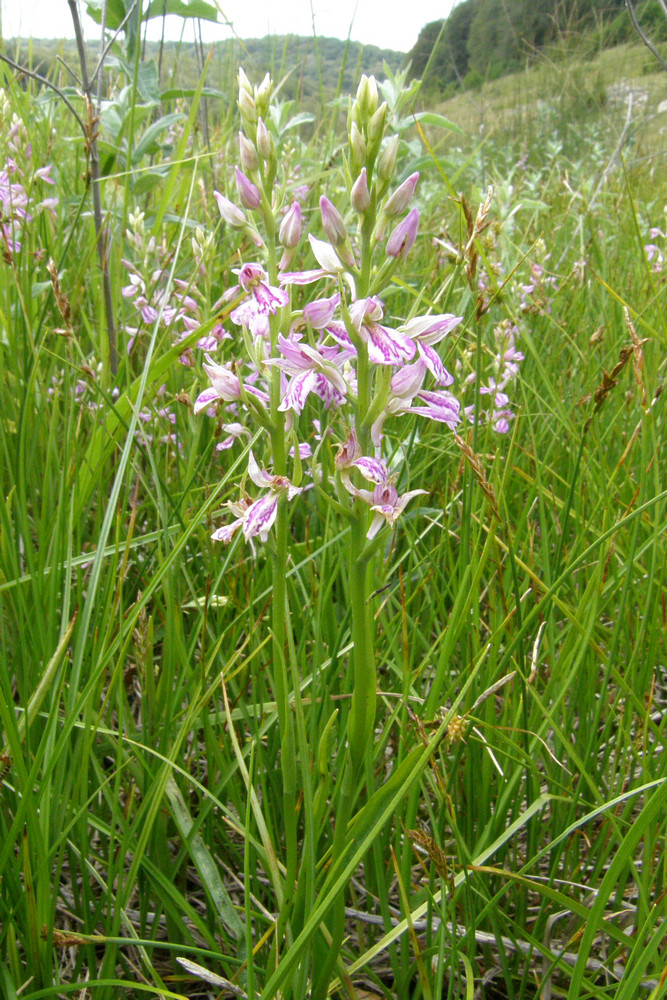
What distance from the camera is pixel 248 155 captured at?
47.1 inches

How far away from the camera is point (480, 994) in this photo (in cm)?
119

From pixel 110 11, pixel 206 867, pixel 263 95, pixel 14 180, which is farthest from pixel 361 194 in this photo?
pixel 14 180

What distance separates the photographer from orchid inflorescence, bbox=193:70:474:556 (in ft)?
3.35

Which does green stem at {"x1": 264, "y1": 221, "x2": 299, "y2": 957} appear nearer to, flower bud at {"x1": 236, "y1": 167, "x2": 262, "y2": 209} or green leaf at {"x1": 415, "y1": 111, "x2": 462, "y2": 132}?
flower bud at {"x1": 236, "y1": 167, "x2": 262, "y2": 209}

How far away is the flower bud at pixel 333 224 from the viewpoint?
1029 millimetres

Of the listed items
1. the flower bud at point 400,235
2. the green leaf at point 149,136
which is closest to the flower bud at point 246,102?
the flower bud at point 400,235

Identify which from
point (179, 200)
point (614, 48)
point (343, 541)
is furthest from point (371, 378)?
point (614, 48)

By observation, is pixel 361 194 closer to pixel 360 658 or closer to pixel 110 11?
pixel 360 658

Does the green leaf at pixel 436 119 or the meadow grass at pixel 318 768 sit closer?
the meadow grass at pixel 318 768

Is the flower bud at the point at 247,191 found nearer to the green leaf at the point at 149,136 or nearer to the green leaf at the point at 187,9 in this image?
the green leaf at the point at 149,136

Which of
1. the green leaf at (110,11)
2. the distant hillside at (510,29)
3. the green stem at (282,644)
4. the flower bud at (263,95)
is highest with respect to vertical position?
the distant hillside at (510,29)

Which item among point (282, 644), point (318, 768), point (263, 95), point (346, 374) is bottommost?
point (318, 768)

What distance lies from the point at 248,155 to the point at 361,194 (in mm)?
303

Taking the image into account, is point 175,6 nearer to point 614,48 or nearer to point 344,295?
point 344,295
